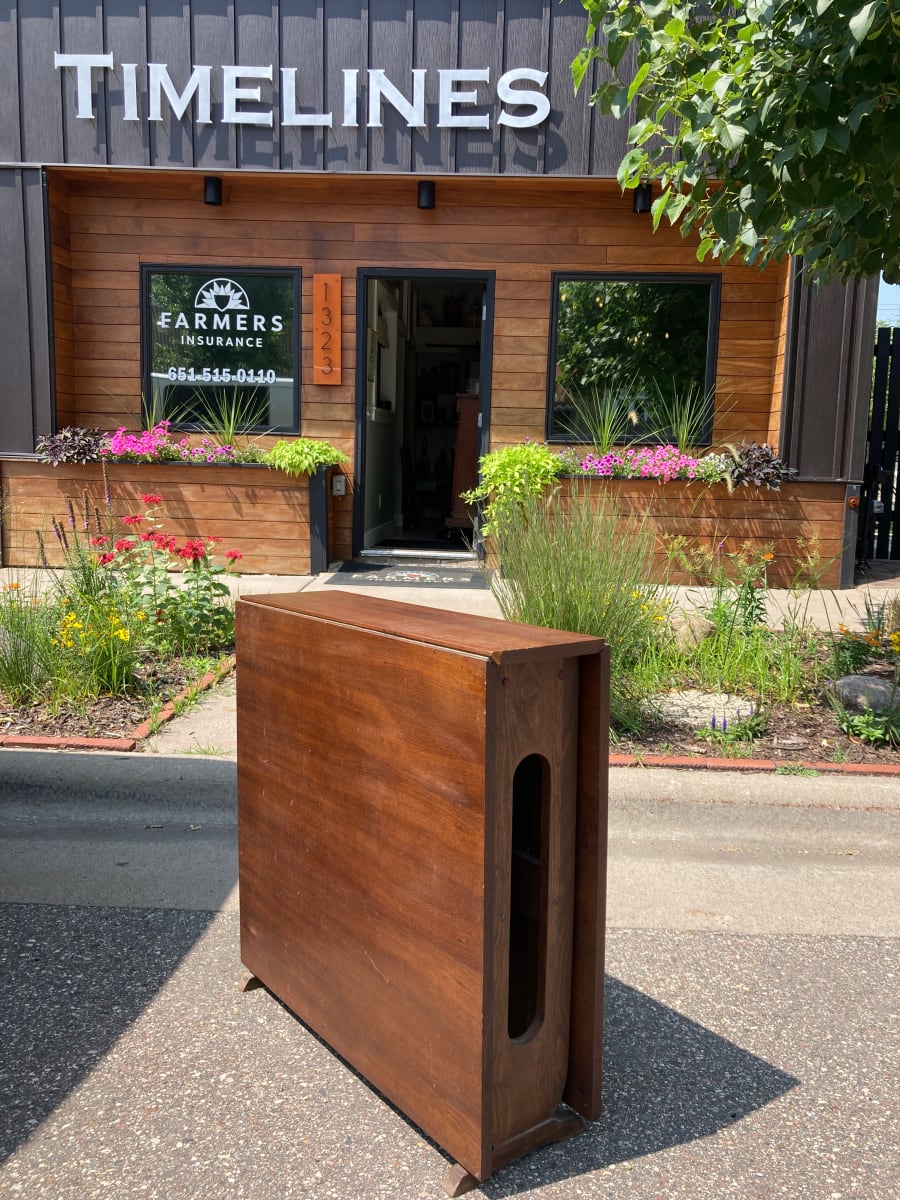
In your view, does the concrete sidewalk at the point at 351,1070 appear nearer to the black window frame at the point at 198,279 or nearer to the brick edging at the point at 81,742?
the brick edging at the point at 81,742

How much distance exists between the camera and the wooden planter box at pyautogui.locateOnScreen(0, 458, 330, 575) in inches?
321

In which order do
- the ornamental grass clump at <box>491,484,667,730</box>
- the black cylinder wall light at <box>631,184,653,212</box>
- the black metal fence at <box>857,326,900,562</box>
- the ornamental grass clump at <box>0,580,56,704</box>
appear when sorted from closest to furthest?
the ornamental grass clump at <box>491,484,667,730</box>, the ornamental grass clump at <box>0,580,56,704</box>, the black cylinder wall light at <box>631,184,653,212</box>, the black metal fence at <box>857,326,900,562</box>

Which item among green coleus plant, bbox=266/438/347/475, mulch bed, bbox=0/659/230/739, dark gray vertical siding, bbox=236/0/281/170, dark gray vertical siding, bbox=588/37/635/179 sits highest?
dark gray vertical siding, bbox=236/0/281/170

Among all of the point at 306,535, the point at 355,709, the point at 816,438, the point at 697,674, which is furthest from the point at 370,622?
the point at 816,438

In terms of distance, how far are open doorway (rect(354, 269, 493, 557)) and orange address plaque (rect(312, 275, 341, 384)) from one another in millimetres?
213

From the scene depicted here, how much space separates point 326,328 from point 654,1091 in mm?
7556

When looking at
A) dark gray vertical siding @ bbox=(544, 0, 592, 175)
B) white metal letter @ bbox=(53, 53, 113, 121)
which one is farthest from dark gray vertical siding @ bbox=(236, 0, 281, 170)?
dark gray vertical siding @ bbox=(544, 0, 592, 175)

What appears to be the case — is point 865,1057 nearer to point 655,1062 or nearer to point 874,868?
point 655,1062

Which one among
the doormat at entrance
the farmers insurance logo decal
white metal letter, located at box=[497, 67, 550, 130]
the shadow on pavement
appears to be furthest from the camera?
the farmers insurance logo decal

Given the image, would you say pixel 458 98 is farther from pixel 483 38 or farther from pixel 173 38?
pixel 173 38

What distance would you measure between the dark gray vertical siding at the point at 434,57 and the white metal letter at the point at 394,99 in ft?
0.24

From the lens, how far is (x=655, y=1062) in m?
2.33

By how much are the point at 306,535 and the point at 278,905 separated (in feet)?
19.4

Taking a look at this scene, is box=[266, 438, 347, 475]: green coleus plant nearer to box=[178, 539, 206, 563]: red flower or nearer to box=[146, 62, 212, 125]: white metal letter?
box=[178, 539, 206, 563]: red flower
